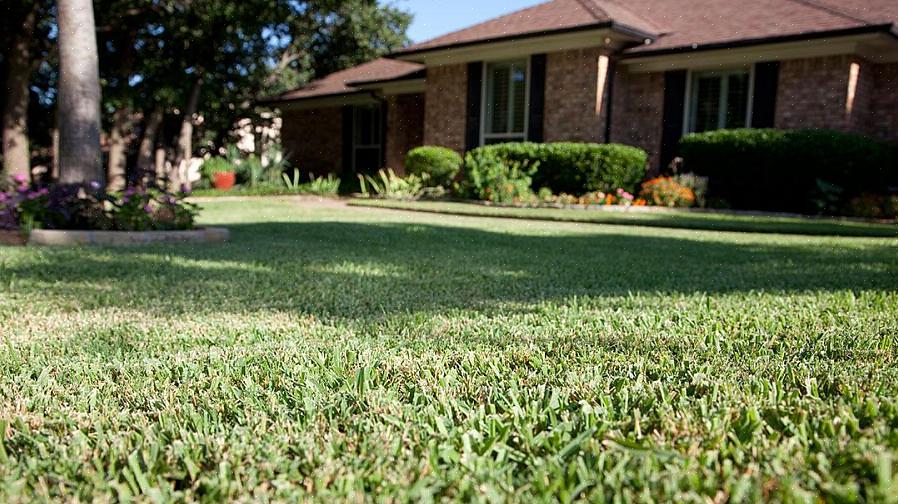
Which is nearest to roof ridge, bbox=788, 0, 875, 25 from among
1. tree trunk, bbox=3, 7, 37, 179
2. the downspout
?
the downspout

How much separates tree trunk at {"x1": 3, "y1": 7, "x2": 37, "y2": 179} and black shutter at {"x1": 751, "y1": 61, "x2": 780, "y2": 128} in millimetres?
14543

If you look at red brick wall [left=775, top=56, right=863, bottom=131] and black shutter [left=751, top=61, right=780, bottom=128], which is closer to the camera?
red brick wall [left=775, top=56, right=863, bottom=131]

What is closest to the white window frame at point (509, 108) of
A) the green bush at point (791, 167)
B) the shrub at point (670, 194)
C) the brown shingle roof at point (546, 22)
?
the brown shingle roof at point (546, 22)

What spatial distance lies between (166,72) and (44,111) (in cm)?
523

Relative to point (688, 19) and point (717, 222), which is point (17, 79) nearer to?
point (717, 222)

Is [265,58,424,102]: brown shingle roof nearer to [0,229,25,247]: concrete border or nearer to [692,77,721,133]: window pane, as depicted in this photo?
[692,77,721,133]: window pane

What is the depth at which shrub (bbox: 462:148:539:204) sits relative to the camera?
44.8 ft

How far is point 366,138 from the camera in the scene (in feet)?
70.7

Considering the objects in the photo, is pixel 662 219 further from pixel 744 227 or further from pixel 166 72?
pixel 166 72

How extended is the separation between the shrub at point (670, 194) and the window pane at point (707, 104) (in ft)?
7.25

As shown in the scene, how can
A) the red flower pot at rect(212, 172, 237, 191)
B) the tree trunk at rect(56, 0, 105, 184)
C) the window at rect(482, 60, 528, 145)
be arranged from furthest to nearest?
the red flower pot at rect(212, 172, 237, 191), the window at rect(482, 60, 528, 145), the tree trunk at rect(56, 0, 105, 184)

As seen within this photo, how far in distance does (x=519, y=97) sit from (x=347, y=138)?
7242 millimetres

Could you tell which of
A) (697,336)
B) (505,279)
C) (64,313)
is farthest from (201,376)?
(505,279)

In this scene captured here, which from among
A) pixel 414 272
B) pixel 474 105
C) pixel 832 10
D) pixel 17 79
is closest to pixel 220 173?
pixel 17 79
